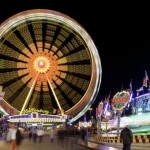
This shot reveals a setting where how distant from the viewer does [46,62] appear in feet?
182

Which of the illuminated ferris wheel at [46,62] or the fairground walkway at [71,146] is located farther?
the illuminated ferris wheel at [46,62]

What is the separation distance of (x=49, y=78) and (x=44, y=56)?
3165mm

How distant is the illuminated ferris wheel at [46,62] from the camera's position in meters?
51.6

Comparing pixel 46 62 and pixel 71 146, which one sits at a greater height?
pixel 46 62

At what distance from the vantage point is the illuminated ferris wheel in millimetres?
51625

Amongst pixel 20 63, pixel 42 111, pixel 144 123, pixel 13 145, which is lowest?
pixel 13 145

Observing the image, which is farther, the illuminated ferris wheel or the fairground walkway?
the illuminated ferris wheel

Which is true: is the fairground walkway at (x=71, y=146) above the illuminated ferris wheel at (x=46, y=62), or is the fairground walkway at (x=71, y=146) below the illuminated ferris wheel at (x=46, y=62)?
below

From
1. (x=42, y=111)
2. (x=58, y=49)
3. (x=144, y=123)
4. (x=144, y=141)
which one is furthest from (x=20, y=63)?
(x=144, y=141)

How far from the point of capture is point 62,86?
184ft

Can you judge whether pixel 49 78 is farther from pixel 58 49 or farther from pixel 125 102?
pixel 125 102

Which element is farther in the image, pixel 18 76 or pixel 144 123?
pixel 18 76

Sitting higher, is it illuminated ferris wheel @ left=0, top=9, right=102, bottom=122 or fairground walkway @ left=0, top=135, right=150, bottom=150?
illuminated ferris wheel @ left=0, top=9, right=102, bottom=122

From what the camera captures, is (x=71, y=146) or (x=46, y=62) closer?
(x=71, y=146)
